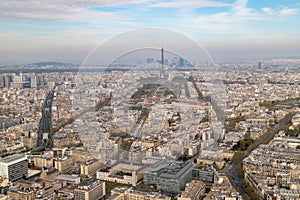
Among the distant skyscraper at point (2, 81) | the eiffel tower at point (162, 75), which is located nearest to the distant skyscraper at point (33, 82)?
the distant skyscraper at point (2, 81)

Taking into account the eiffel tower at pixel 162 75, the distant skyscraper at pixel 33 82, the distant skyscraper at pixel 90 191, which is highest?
the eiffel tower at pixel 162 75

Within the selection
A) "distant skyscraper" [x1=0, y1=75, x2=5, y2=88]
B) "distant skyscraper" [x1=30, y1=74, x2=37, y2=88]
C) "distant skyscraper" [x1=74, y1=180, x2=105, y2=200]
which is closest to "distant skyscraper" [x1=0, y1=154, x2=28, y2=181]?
"distant skyscraper" [x1=74, y1=180, x2=105, y2=200]

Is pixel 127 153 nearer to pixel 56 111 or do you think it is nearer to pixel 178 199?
pixel 178 199

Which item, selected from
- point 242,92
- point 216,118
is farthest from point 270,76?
point 216,118

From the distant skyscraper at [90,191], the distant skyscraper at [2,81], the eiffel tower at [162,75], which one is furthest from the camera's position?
the distant skyscraper at [2,81]

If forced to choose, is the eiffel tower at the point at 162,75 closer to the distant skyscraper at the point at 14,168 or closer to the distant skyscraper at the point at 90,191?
the distant skyscraper at the point at 90,191

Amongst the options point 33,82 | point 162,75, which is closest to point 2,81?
point 33,82

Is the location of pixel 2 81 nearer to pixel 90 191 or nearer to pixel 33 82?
pixel 33 82

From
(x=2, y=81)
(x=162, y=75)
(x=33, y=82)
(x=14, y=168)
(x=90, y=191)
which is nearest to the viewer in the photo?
(x=162, y=75)

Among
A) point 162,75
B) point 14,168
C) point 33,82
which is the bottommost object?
point 14,168

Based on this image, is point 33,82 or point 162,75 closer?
point 162,75

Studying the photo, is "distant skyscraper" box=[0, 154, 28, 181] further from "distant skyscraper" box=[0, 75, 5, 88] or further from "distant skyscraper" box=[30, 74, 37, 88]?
"distant skyscraper" box=[0, 75, 5, 88]
